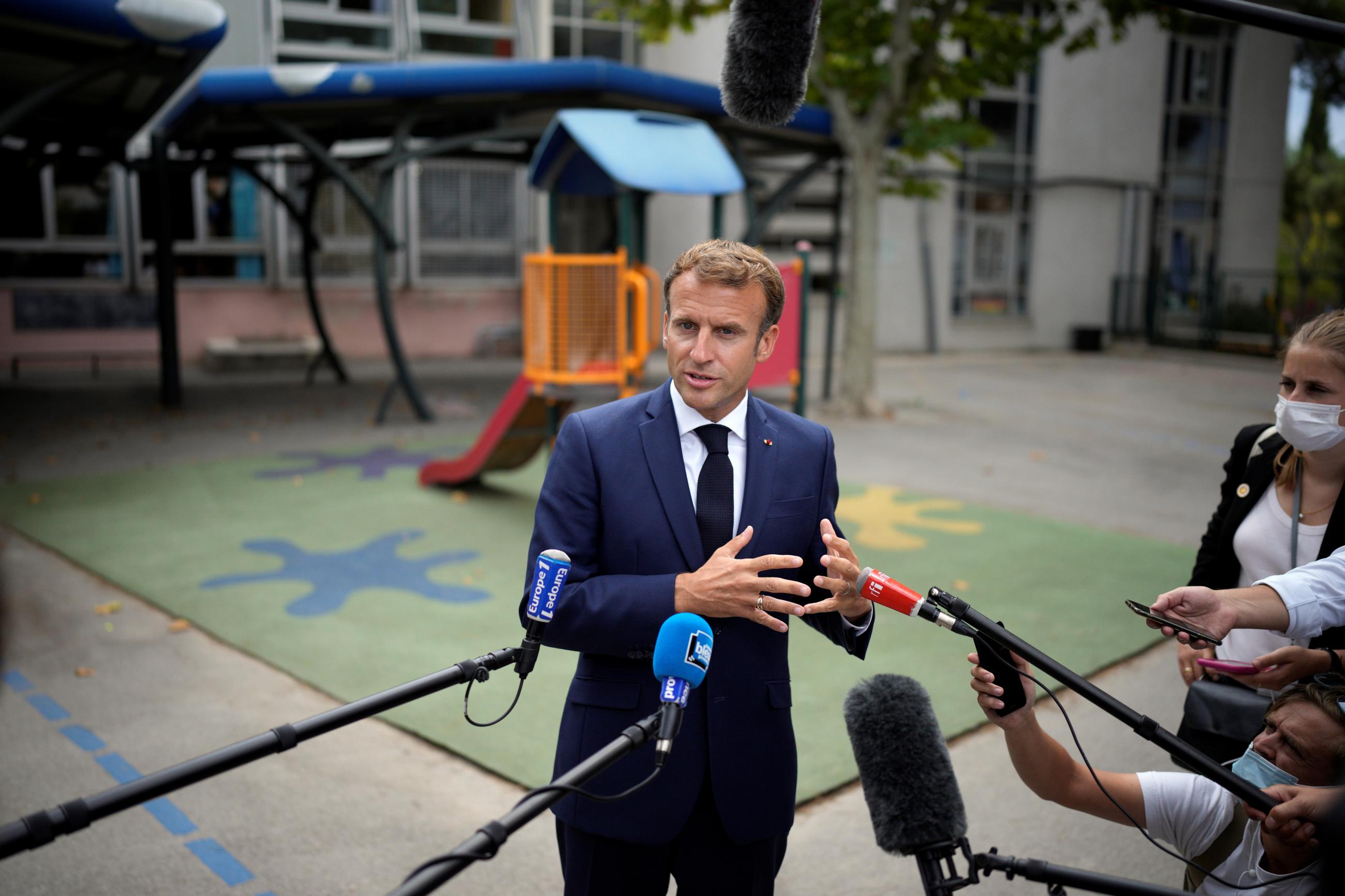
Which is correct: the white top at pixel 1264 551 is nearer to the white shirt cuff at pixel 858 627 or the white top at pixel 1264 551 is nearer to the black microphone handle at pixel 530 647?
the white shirt cuff at pixel 858 627

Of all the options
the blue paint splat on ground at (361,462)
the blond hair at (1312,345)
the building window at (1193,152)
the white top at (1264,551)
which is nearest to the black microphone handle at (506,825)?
the white top at (1264,551)

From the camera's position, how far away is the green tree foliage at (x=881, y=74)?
1273 centimetres

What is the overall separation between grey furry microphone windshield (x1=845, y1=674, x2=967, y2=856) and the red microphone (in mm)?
290

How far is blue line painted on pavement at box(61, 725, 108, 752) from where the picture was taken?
15.2 feet

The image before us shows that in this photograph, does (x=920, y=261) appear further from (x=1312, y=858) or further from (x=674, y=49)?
(x=1312, y=858)

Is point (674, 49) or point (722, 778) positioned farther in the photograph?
point (674, 49)

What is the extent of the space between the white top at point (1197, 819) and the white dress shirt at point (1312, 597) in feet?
1.43

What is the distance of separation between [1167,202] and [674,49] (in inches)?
551

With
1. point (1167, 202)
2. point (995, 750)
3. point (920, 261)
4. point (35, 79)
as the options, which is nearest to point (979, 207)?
point (920, 261)

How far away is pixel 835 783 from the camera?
4371 mm

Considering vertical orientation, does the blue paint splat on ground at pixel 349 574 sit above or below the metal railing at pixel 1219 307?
below

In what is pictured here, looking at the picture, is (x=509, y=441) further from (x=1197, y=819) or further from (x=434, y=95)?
(x=1197, y=819)

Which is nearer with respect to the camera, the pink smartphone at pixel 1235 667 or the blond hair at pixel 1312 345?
the pink smartphone at pixel 1235 667

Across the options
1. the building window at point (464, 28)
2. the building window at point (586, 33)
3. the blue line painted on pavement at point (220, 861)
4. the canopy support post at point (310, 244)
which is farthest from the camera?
the building window at point (586, 33)
